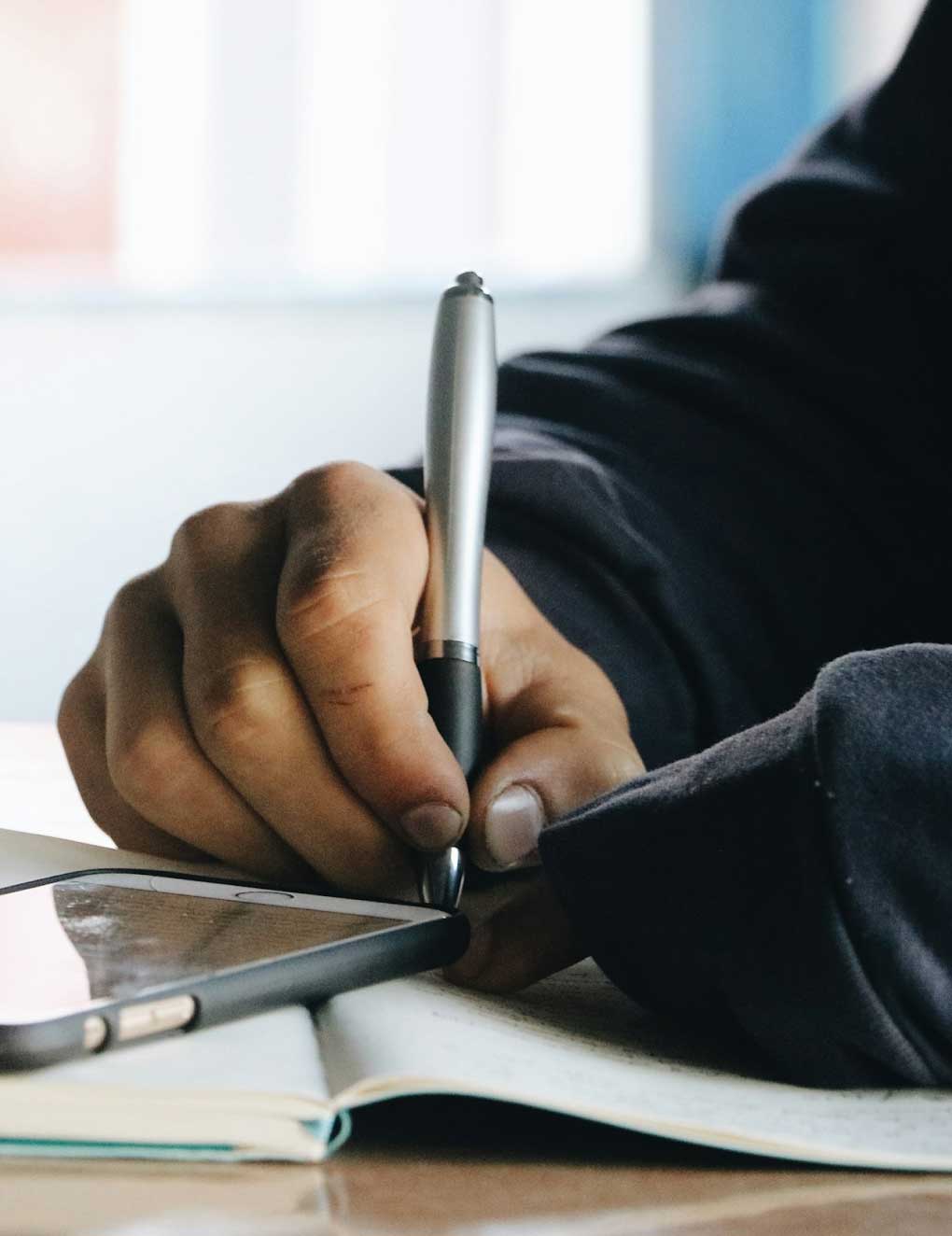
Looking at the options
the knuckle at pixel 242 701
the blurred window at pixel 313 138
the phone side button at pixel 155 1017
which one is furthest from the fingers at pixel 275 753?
the blurred window at pixel 313 138

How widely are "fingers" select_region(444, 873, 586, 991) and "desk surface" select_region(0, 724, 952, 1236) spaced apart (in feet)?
0.19

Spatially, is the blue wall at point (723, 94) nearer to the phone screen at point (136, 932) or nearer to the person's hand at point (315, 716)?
the person's hand at point (315, 716)

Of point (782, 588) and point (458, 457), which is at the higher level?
point (458, 457)

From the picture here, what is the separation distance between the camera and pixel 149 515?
1694 mm

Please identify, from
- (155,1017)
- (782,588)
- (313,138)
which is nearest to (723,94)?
(313,138)

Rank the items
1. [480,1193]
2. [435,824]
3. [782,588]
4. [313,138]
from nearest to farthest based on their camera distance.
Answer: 1. [480,1193]
2. [435,824]
3. [782,588]
4. [313,138]

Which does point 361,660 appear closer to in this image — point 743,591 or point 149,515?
point 743,591

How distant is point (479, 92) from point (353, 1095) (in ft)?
5.28

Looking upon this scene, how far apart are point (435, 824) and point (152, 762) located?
83 mm

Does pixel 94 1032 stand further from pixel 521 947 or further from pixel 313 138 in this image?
pixel 313 138

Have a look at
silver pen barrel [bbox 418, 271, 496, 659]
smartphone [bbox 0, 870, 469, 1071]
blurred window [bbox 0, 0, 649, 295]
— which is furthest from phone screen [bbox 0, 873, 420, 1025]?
blurred window [bbox 0, 0, 649, 295]

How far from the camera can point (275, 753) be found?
35cm

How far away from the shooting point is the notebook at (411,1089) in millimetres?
201

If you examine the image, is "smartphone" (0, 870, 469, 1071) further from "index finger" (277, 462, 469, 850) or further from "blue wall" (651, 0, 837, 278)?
"blue wall" (651, 0, 837, 278)
